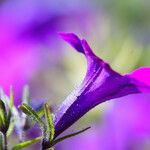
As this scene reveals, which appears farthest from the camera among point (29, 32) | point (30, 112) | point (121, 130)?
point (29, 32)

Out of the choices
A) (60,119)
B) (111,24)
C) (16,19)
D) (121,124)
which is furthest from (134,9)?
(60,119)

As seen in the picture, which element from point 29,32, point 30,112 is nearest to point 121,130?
point 29,32

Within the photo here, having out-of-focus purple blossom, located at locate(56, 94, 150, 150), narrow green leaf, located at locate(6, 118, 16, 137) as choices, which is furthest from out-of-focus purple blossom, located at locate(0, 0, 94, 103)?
narrow green leaf, located at locate(6, 118, 16, 137)

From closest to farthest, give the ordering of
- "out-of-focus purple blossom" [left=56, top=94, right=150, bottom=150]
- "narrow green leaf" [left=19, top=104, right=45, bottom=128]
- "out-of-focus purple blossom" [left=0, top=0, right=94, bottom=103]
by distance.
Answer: "narrow green leaf" [left=19, top=104, right=45, bottom=128], "out-of-focus purple blossom" [left=56, top=94, right=150, bottom=150], "out-of-focus purple blossom" [left=0, top=0, right=94, bottom=103]

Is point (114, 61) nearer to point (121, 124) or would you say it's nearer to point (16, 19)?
point (121, 124)

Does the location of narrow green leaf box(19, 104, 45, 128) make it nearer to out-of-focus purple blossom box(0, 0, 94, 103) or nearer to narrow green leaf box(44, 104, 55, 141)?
narrow green leaf box(44, 104, 55, 141)

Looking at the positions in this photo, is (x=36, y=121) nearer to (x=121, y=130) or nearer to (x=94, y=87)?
(x=94, y=87)
